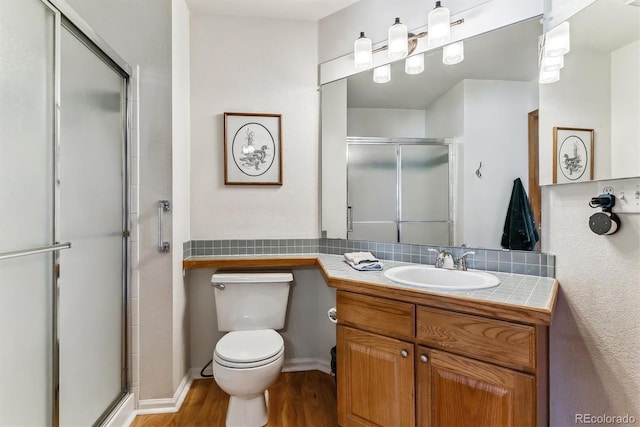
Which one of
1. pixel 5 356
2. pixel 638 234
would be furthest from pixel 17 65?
pixel 638 234

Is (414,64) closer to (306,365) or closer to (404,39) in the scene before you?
(404,39)

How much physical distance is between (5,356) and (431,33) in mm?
2229

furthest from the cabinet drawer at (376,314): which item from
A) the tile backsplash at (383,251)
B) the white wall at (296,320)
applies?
the white wall at (296,320)

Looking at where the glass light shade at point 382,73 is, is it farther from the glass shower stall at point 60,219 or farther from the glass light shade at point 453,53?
the glass shower stall at point 60,219

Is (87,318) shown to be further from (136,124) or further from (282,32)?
(282,32)

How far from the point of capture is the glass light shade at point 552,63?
124cm

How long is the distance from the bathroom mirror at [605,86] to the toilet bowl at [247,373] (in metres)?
1.58

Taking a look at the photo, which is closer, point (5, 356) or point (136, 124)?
point (5, 356)

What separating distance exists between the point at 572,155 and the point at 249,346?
1748 millimetres

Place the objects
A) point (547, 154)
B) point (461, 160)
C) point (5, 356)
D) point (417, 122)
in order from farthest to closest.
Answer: point (417, 122), point (461, 160), point (547, 154), point (5, 356)

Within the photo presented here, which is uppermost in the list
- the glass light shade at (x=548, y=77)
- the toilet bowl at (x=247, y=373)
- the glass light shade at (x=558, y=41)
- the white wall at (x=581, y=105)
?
the glass light shade at (x=558, y=41)

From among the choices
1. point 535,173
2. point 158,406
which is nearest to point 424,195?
point 535,173

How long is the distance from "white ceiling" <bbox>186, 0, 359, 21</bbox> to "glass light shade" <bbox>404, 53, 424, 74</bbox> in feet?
1.91

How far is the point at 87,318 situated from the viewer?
1330mm
